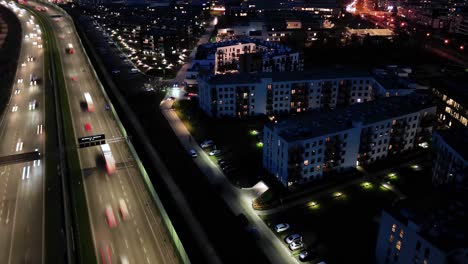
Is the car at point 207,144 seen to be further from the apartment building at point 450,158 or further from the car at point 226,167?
the apartment building at point 450,158

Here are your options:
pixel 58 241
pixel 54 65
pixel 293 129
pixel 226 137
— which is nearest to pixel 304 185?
pixel 293 129

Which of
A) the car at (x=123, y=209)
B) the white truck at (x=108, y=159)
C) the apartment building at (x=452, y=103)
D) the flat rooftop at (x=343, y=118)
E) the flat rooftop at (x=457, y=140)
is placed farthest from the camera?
the apartment building at (x=452, y=103)

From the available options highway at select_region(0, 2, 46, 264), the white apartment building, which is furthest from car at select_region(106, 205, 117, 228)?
the white apartment building

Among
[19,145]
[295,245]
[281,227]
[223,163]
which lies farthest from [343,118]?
[19,145]

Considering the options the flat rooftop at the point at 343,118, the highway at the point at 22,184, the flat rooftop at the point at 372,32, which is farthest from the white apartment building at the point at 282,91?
the flat rooftop at the point at 372,32

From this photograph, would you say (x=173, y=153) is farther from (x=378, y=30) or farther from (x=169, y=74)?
(x=378, y=30)
